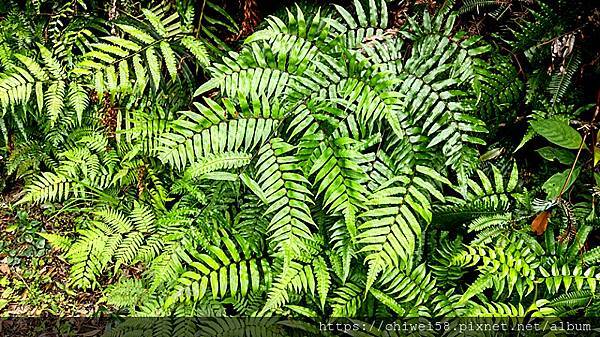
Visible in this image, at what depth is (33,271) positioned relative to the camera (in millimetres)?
3568

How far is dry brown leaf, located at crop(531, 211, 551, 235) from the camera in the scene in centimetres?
250

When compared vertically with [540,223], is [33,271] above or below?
below

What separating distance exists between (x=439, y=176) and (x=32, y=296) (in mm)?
2723

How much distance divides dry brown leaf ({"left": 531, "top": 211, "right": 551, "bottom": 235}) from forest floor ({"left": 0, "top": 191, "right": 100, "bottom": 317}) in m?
2.66

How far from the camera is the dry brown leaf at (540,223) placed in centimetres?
250

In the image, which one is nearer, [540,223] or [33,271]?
[540,223]

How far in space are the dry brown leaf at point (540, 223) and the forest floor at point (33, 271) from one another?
266 cm

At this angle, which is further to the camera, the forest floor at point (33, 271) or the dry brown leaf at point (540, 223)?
the forest floor at point (33, 271)

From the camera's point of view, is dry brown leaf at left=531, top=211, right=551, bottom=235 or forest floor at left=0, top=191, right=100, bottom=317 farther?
forest floor at left=0, top=191, right=100, bottom=317

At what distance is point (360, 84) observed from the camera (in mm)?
2461

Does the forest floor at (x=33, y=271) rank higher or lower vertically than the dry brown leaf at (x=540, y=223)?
lower

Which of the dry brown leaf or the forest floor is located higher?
the dry brown leaf

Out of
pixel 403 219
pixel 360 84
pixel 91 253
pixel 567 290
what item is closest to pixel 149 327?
pixel 91 253

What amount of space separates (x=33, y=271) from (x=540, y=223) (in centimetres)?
316
